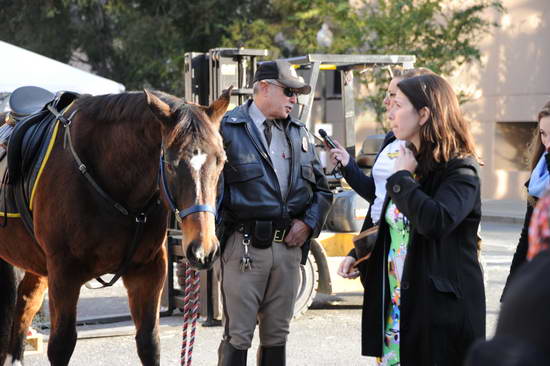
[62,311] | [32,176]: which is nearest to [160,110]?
[32,176]

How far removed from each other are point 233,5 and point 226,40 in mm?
1786

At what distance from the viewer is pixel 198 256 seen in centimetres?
360

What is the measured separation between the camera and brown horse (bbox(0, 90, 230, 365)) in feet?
12.9

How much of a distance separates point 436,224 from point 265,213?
121cm

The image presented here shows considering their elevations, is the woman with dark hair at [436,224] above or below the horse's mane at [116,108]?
below

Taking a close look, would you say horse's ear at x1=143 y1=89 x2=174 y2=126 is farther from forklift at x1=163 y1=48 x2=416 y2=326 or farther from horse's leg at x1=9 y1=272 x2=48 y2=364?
forklift at x1=163 y1=48 x2=416 y2=326

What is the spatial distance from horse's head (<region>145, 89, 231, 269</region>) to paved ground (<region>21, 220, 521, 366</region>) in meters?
2.76

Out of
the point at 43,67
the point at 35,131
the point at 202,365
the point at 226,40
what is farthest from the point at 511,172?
the point at 35,131

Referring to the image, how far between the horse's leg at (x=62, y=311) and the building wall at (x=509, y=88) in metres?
18.3

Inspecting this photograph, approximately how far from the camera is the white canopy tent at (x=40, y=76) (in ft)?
33.2

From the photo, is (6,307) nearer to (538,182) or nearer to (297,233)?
(297,233)

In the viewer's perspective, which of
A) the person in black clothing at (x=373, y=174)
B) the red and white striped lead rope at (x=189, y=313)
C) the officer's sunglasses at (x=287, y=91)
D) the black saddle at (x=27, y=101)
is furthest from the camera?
the black saddle at (x=27, y=101)

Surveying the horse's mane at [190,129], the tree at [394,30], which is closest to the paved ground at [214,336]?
A: the horse's mane at [190,129]

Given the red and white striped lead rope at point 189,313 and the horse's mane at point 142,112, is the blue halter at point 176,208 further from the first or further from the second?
the red and white striped lead rope at point 189,313
